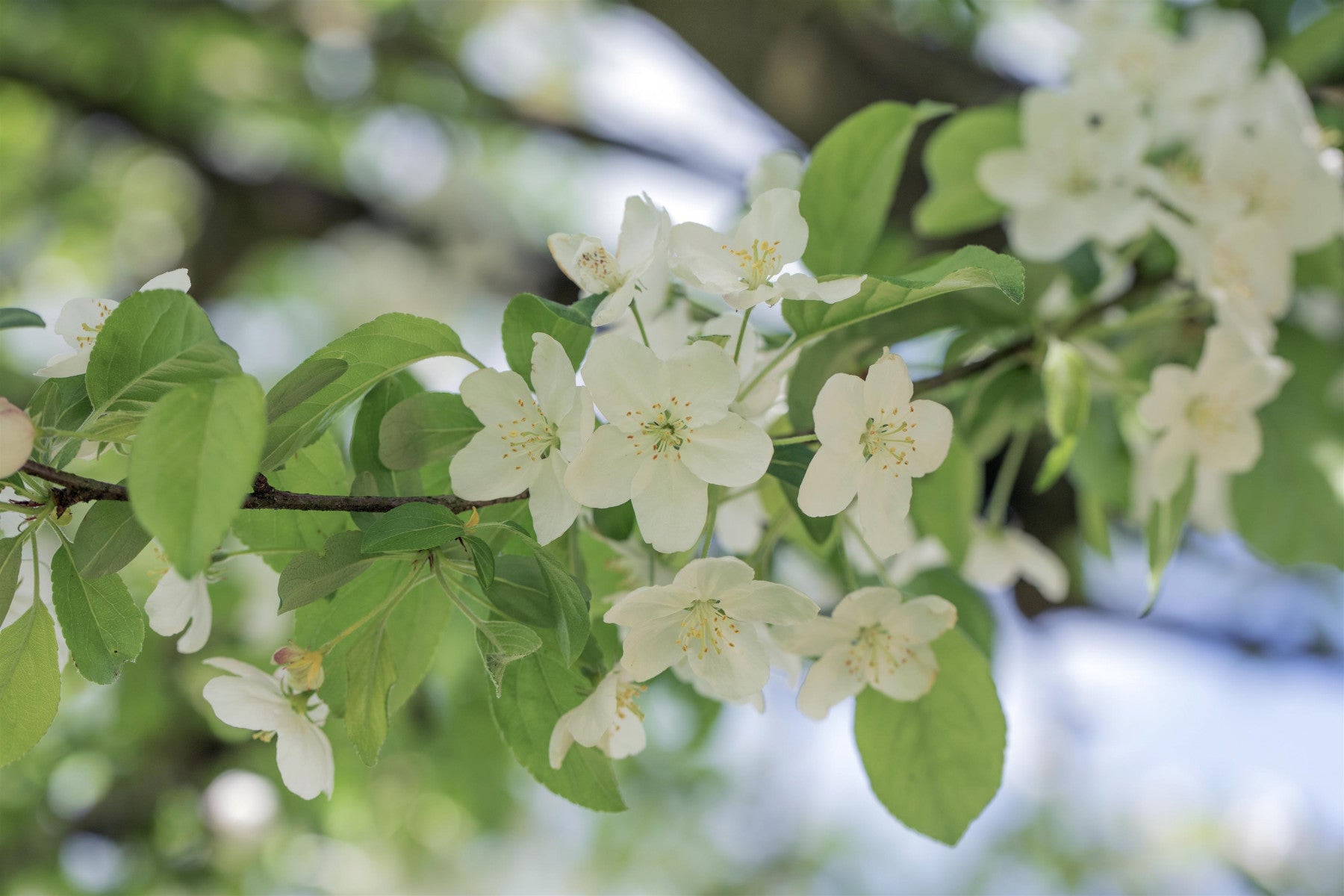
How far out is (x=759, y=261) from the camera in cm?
63

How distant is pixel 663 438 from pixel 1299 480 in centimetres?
102

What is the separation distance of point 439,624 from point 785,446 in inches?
11.0

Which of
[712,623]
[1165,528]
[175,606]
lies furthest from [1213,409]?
[175,606]

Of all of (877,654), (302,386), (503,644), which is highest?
(302,386)

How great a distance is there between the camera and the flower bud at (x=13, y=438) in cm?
47

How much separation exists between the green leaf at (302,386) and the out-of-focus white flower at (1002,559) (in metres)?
0.79

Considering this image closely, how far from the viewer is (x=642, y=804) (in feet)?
9.64

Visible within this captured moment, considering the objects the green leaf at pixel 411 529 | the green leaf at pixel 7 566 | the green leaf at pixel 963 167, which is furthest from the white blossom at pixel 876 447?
the green leaf at pixel 963 167

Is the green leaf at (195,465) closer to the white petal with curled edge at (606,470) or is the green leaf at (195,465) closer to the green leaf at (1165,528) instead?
the white petal with curled edge at (606,470)

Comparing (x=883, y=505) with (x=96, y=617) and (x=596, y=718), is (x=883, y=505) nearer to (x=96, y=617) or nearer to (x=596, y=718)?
(x=596, y=718)

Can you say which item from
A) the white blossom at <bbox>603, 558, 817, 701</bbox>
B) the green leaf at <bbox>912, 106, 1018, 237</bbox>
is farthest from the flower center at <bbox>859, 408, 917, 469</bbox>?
the green leaf at <bbox>912, 106, 1018, 237</bbox>

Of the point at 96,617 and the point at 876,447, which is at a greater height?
the point at 876,447

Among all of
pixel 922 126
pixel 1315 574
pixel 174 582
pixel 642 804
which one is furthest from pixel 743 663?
pixel 642 804

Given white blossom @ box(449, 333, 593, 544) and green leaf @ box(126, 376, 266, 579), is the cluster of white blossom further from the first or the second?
green leaf @ box(126, 376, 266, 579)
